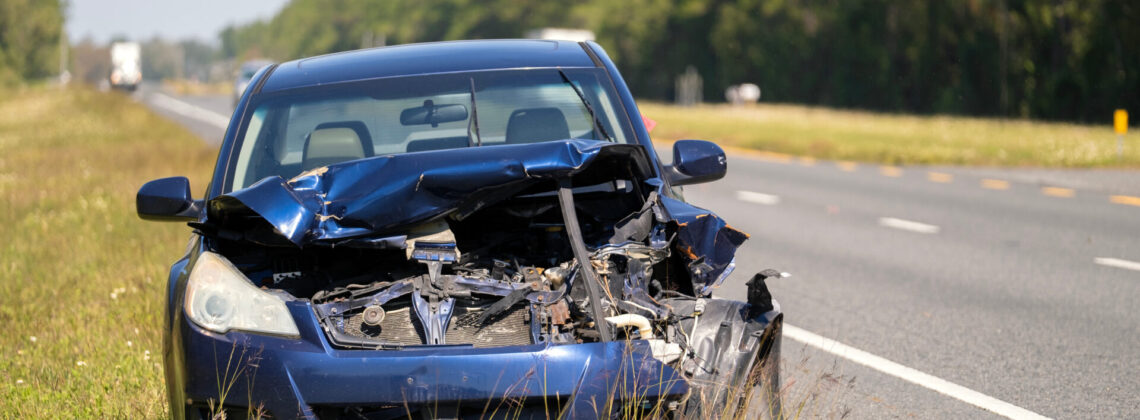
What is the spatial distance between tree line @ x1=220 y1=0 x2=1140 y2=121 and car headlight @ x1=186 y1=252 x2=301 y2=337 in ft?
103

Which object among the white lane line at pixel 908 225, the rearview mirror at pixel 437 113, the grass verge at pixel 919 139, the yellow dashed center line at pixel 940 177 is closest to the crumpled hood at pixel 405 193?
the rearview mirror at pixel 437 113

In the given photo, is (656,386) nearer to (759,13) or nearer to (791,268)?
(791,268)

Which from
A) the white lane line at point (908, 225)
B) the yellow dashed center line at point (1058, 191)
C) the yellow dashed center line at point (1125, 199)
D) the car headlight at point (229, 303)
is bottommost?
the yellow dashed center line at point (1058, 191)

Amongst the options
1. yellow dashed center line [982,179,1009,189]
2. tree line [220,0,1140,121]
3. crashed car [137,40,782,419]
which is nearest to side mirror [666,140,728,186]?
crashed car [137,40,782,419]

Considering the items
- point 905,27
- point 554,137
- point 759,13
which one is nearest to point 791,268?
point 554,137

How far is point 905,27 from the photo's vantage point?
1708 inches

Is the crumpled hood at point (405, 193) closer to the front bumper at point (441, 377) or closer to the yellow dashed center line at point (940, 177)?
the front bumper at point (441, 377)

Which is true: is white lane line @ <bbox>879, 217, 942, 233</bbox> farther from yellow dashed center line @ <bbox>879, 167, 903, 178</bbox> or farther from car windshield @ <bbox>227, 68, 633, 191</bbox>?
car windshield @ <bbox>227, 68, 633, 191</bbox>

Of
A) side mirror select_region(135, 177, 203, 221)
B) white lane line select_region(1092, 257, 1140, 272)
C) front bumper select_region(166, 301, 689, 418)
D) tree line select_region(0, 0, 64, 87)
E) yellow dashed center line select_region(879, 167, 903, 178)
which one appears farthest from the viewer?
tree line select_region(0, 0, 64, 87)

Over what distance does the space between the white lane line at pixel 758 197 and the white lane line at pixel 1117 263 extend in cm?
534

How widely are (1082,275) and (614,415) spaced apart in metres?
6.46

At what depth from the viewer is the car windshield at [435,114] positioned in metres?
5.05

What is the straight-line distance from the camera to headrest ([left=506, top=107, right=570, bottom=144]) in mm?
5062

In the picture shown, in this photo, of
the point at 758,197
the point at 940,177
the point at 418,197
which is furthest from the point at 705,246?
the point at 940,177
